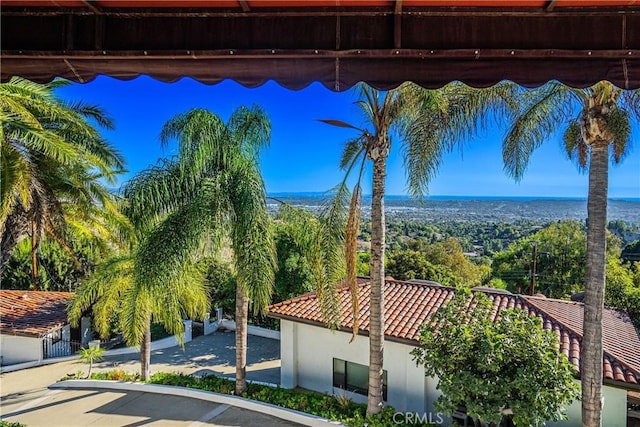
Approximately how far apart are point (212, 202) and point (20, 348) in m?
12.9

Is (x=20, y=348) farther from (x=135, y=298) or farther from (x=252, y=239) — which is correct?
(x=252, y=239)

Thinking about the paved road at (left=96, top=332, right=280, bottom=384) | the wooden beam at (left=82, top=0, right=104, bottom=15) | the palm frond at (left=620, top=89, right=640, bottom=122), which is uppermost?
the palm frond at (left=620, top=89, right=640, bottom=122)

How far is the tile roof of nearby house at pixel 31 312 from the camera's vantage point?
53.2 ft

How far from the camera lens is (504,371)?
7062 millimetres

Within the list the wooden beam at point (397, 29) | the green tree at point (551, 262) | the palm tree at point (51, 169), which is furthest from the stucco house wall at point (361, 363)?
the green tree at point (551, 262)

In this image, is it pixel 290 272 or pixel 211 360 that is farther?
pixel 290 272

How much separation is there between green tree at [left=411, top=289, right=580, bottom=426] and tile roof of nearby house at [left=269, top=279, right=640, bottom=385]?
1.77 m

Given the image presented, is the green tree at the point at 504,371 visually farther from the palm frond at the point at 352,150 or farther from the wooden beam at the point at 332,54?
the wooden beam at the point at 332,54

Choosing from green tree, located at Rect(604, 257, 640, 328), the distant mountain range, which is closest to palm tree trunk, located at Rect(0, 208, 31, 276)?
the distant mountain range

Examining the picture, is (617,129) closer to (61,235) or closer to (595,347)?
(595,347)

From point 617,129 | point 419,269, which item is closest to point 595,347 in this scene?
point 617,129

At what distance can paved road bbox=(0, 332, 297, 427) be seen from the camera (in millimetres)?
9586

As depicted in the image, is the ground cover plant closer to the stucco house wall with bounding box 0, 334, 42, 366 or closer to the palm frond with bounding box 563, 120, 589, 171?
the stucco house wall with bounding box 0, 334, 42, 366

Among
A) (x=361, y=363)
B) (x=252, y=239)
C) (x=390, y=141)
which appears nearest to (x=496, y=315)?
(x=361, y=363)
